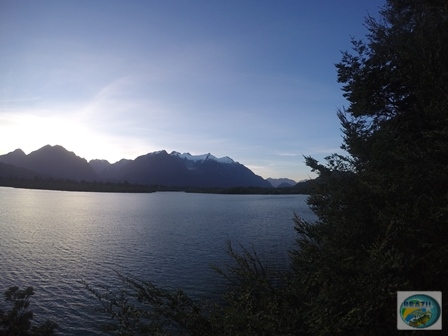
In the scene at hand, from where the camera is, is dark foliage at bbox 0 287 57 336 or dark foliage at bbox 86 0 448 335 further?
dark foliage at bbox 0 287 57 336

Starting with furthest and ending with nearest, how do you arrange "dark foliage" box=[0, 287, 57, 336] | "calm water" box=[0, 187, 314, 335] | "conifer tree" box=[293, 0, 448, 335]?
"calm water" box=[0, 187, 314, 335] < "dark foliage" box=[0, 287, 57, 336] < "conifer tree" box=[293, 0, 448, 335]

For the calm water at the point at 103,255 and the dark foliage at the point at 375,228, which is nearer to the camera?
the dark foliage at the point at 375,228

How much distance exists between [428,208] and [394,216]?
1.04 m

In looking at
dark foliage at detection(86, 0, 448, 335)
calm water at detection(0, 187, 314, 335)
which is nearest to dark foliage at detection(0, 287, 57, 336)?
calm water at detection(0, 187, 314, 335)

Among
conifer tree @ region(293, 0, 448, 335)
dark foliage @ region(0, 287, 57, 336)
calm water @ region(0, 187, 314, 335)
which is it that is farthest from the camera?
calm water @ region(0, 187, 314, 335)

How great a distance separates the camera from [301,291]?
9008 millimetres

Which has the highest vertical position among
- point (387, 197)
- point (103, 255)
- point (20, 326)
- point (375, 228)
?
point (387, 197)

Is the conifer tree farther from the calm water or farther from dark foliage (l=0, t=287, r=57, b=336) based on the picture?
dark foliage (l=0, t=287, r=57, b=336)

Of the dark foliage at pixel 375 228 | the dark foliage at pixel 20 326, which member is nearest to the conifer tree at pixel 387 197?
the dark foliage at pixel 375 228

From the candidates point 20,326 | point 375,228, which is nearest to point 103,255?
point 20,326

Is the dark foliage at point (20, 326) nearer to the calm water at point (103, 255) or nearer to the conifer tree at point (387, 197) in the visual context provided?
the calm water at point (103, 255)

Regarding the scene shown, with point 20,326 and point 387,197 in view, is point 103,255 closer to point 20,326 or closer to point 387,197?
point 20,326

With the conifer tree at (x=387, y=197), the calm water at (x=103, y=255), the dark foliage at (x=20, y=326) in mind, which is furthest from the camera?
the calm water at (x=103, y=255)

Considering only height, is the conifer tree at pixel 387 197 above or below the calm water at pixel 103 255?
above
